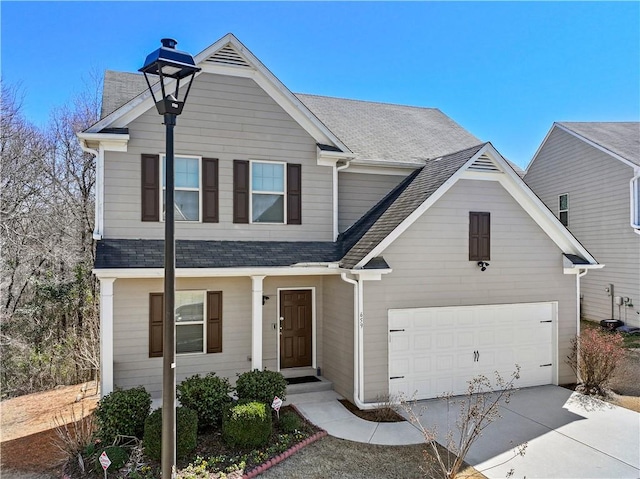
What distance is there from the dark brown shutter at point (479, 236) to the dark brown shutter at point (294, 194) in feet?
13.9

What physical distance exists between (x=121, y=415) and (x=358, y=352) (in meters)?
4.65

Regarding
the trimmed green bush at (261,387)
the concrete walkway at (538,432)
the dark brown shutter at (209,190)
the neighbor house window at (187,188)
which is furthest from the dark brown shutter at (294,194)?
the concrete walkway at (538,432)

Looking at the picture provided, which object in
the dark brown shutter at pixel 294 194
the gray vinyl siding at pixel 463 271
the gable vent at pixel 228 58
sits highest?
the gable vent at pixel 228 58

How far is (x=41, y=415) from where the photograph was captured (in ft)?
32.0

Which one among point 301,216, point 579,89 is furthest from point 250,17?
point 579,89

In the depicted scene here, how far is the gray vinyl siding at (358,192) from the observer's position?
41.1 feet

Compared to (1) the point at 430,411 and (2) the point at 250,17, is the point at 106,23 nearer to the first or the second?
(2) the point at 250,17

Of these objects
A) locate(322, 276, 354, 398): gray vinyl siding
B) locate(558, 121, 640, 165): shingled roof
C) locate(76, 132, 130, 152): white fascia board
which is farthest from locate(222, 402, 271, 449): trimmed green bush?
locate(558, 121, 640, 165): shingled roof

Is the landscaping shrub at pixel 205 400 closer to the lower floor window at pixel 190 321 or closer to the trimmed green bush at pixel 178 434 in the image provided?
the trimmed green bush at pixel 178 434

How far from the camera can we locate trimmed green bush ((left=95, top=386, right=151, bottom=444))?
287 inches

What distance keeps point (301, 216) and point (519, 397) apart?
6.66 metres

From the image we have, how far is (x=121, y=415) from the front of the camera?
24.3 ft

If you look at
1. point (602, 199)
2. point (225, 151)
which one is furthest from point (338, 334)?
point (602, 199)

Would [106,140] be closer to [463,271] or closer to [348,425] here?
[348,425]
